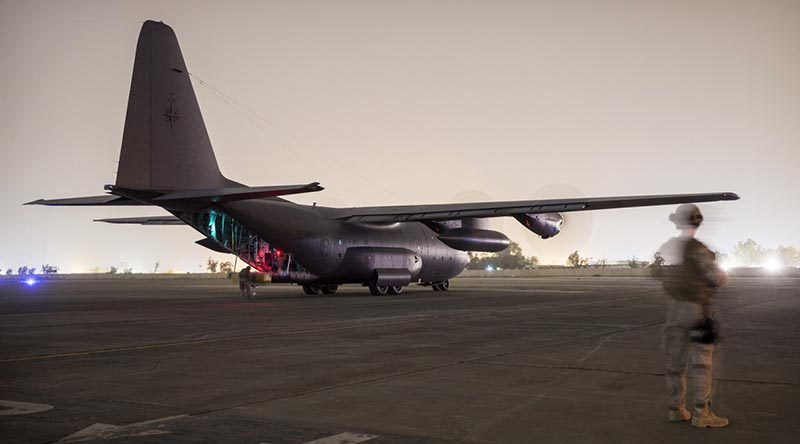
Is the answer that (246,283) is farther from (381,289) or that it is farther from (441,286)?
(441,286)

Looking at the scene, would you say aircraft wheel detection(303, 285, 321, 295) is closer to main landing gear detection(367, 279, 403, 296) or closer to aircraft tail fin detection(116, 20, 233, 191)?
main landing gear detection(367, 279, 403, 296)

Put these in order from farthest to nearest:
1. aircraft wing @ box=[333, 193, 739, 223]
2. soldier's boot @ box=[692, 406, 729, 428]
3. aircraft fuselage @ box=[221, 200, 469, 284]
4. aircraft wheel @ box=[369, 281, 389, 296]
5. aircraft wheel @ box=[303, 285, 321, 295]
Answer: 1. aircraft wheel @ box=[303, 285, 321, 295]
2. aircraft wheel @ box=[369, 281, 389, 296]
3. aircraft wing @ box=[333, 193, 739, 223]
4. aircraft fuselage @ box=[221, 200, 469, 284]
5. soldier's boot @ box=[692, 406, 729, 428]

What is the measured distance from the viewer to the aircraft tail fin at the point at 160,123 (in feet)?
78.9

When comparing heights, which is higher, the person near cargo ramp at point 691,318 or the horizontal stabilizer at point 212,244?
the horizontal stabilizer at point 212,244

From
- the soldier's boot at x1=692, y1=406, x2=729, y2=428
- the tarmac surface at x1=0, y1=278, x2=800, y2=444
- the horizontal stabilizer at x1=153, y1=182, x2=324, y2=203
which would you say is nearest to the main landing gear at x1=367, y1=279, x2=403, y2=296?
the horizontal stabilizer at x1=153, y1=182, x2=324, y2=203

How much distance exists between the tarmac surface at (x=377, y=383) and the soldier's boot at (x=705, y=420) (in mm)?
A: 105

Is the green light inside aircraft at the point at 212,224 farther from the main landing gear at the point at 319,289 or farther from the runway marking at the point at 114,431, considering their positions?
the runway marking at the point at 114,431

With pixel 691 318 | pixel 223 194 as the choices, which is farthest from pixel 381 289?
pixel 691 318

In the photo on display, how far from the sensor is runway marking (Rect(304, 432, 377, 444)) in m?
5.92

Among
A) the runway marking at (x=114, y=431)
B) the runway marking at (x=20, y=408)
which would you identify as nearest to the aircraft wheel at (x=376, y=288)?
the runway marking at (x=20, y=408)

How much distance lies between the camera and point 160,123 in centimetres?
2469

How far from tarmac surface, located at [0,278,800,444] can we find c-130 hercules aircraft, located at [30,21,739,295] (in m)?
8.93

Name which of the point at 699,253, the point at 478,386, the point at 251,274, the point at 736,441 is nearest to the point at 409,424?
the point at 478,386

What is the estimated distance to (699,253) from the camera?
22.8ft
